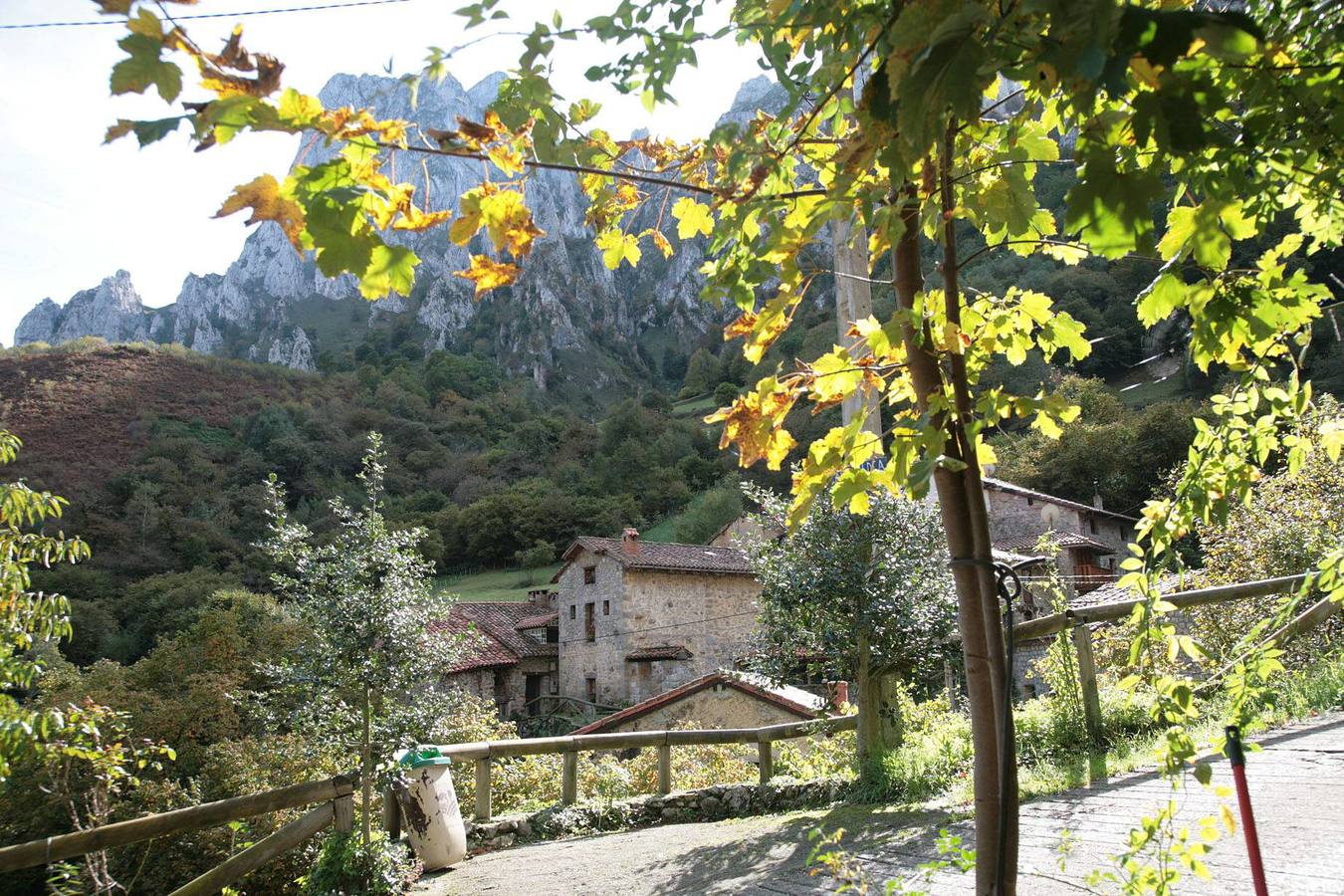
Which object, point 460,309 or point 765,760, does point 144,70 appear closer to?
point 765,760

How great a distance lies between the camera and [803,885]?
4.27 meters

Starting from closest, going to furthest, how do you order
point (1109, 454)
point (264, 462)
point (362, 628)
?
1. point (362, 628)
2. point (1109, 454)
3. point (264, 462)

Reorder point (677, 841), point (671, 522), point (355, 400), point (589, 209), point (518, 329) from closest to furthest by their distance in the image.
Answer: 1. point (589, 209)
2. point (677, 841)
3. point (671, 522)
4. point (355, 400)
5. point (518, 329)

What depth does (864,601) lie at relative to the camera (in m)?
7.76

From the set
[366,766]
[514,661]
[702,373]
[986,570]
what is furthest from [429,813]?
[702,373]

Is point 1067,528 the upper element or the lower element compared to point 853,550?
upper

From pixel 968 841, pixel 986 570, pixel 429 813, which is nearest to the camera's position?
pixel 986 570

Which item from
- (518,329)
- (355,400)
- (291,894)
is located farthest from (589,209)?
(518,329)

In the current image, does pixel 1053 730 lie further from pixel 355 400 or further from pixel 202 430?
pixel 355 400

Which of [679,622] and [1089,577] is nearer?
[1089,577]

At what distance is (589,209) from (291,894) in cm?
668

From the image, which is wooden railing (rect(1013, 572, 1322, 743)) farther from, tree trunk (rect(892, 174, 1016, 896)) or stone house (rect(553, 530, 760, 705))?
stone house (rect(553, 530, 760, 705))

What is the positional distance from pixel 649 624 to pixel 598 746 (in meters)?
18.4

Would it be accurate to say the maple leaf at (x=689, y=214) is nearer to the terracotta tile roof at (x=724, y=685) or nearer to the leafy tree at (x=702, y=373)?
the terracotta tile roof at (x=724, y=685)
